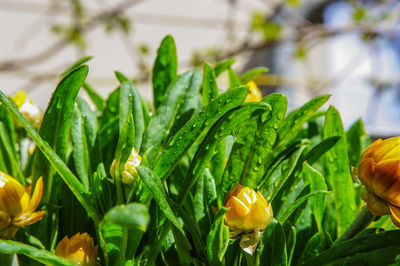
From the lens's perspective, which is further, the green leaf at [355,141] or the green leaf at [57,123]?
the green leaf at [355,141]

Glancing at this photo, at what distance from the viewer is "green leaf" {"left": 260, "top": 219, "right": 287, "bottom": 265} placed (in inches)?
14.0

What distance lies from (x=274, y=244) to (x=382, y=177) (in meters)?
0.10

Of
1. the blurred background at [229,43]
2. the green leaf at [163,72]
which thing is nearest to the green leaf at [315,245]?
the green leaf at [163,72]

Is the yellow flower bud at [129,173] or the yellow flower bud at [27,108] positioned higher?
the yellow flower bud at [27,108]

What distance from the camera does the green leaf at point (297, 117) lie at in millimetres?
449

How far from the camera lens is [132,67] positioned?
3604 mm

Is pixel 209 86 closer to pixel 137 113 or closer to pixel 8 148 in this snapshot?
pixel 137 113

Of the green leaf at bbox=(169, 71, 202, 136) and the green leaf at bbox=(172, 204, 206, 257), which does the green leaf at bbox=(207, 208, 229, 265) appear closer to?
the green leaf at bbox=(172, 204, 206, 257)

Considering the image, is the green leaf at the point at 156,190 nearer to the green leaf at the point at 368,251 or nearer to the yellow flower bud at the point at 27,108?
the green leaf at the point at 368,251

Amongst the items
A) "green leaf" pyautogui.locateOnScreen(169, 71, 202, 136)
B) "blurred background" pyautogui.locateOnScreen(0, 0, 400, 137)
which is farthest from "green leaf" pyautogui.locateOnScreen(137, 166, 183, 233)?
"blurred background" pyautogui.locateOnScreen(0, 0, 400, 137)

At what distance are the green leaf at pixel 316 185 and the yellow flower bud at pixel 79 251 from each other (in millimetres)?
199

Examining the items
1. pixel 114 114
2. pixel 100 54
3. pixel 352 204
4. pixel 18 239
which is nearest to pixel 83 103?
pixel 114 114

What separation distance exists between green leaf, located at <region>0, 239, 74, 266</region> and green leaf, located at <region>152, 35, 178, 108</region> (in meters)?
0.25

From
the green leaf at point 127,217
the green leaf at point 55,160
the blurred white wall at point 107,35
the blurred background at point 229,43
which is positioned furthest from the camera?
the blurred white wall at point 107,35
